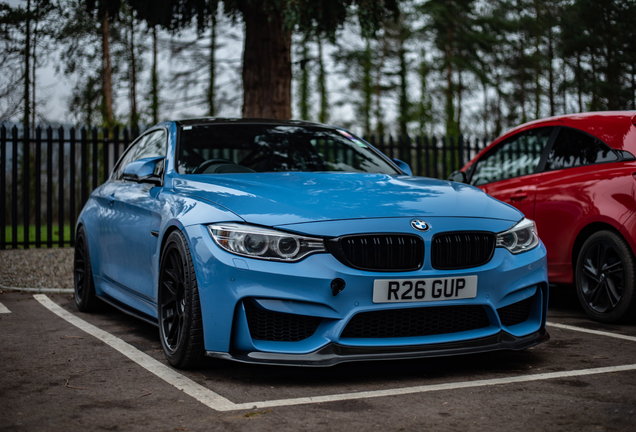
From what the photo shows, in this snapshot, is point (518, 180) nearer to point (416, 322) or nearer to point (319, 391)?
point (416, 322)

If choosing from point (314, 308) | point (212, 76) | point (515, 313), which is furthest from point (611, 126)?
point (212, 76)

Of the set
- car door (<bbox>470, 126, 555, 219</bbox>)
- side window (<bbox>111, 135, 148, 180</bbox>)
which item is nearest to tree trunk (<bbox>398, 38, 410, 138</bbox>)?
car door (<bbox>470, 126, 555, 219</bbox>)

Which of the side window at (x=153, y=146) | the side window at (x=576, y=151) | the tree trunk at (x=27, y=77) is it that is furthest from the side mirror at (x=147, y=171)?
the tree trunk at (x=27, y=77)

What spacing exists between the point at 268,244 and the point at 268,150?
181 cm

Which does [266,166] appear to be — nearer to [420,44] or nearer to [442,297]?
[442,297]

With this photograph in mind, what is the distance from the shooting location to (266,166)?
4926 mm

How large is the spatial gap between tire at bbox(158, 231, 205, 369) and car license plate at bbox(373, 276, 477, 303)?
0.95m

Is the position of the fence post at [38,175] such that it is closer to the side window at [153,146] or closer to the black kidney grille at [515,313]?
the side window at [153,146]

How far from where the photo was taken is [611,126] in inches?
209

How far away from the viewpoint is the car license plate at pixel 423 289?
3322 mm

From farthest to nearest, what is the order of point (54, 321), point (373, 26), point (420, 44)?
point (420, 44) < point (373, 26) < point (54, 321)

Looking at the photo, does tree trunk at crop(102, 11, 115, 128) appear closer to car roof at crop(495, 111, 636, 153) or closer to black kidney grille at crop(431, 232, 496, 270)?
car roof at crop(495, 111, 636, 153)

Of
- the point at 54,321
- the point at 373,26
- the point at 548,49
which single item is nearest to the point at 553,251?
the point at 54,321

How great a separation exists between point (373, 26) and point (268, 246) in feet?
25.5
